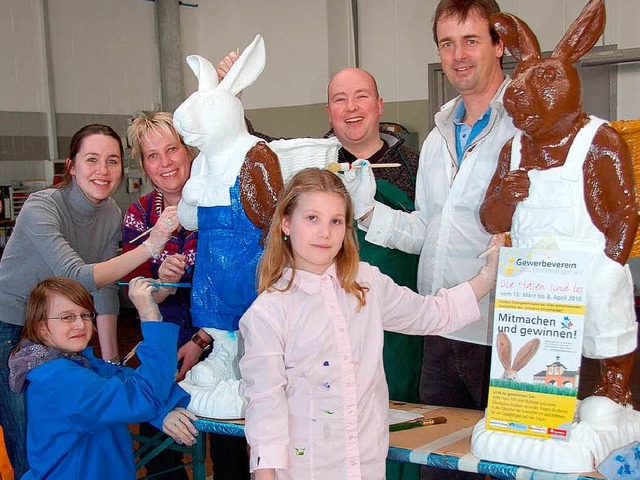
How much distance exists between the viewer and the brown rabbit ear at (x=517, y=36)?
165 centimetres

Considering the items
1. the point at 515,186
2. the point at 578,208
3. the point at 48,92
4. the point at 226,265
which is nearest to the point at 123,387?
the point at 226,265

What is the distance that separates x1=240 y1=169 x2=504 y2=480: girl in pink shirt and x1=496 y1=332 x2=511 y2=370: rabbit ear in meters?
0.26

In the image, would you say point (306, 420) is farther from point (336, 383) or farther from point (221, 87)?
point (221, 87)

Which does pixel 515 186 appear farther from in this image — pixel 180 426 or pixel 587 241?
pixel 180 426

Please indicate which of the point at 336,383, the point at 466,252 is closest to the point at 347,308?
the point at 336,383

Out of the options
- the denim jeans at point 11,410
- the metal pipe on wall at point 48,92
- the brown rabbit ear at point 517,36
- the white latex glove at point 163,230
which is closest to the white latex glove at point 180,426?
the white latex glove at point 163,230

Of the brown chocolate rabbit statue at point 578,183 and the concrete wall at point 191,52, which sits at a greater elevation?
the concrete wall at point 191,52

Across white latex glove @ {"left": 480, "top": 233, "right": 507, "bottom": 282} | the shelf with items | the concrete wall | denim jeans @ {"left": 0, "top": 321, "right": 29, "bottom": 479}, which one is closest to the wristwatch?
denim jeans @ {"left": 0, "top": 321, "right": 29, "bottom": 479}

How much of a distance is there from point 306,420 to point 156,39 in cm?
716

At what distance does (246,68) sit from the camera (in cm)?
208

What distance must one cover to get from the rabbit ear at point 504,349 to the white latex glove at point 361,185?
2.05 feet

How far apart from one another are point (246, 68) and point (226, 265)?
1.85 feet

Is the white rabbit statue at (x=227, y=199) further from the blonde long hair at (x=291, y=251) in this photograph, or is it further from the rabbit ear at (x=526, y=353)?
the rabbit ear at (x=526, y=353)

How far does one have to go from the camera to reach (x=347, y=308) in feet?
5.70
